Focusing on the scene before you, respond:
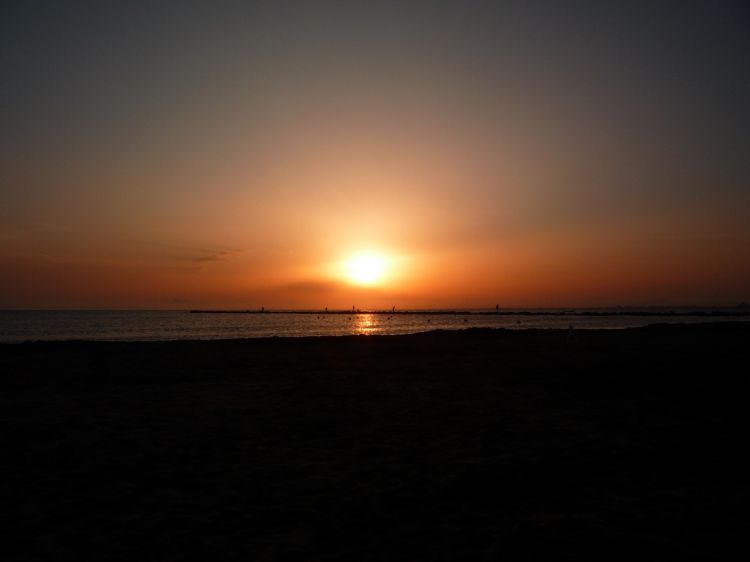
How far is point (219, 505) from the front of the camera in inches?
226

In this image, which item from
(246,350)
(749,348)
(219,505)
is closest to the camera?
(219,505)

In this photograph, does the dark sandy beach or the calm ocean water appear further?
the calm ocean water

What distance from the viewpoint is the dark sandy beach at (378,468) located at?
480cm

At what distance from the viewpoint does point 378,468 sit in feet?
23.1

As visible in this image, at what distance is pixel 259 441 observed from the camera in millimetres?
8531

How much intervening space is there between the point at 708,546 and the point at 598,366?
1460 cm

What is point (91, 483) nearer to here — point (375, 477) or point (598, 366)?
point (375, 477)

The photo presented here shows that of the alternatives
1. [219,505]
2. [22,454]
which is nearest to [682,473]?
[219,505]

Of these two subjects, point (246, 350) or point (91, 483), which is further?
point (246, 350)

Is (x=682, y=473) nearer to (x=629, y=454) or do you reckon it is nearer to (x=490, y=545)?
(x=629, y=454)

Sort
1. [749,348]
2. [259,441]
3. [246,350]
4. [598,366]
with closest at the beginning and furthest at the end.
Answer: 1. [259,441]
2. [598,366]
3. [749,348]
4. [246,350]

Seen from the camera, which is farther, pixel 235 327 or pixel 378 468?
pixel 235 327

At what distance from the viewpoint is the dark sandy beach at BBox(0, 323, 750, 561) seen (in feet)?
15.7

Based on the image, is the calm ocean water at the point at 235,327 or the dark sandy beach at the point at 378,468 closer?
the dark sandy beach at the point at 378,468
